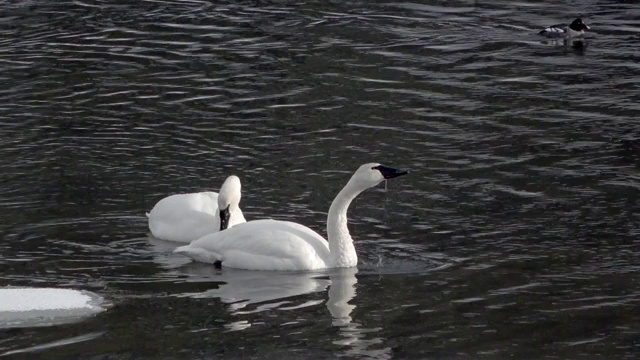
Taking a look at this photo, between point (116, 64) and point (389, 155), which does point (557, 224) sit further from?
point (116, 64)

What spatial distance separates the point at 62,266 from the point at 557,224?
4748mm

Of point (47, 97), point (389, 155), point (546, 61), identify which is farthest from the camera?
point (546, 61)

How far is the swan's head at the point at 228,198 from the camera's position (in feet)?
47.2

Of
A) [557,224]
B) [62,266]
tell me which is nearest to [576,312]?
[557,224]

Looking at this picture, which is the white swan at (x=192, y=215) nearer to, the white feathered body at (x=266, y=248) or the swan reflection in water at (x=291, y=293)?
the white feathered body at (x=266, y=248)

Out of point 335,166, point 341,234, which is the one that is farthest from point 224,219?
point 335,166

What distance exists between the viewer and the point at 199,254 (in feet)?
45.9

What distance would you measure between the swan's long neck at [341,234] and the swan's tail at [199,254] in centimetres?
110

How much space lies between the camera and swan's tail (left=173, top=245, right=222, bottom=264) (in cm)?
1395

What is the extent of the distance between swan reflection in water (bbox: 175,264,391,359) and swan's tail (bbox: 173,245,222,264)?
93mm

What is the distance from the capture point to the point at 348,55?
865 inches

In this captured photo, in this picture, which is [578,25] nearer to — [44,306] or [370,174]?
[370,174]

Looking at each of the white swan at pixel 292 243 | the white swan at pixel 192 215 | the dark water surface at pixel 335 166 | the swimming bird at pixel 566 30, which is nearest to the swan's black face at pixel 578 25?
the swimming bird at pixel 566 30

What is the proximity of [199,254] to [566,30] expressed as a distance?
10213mm
